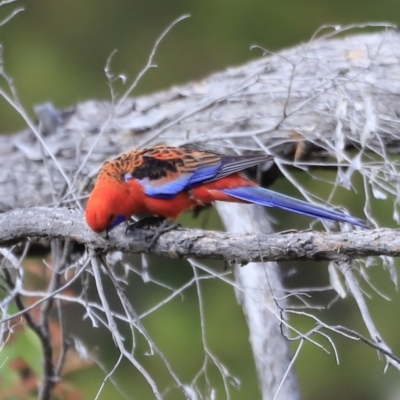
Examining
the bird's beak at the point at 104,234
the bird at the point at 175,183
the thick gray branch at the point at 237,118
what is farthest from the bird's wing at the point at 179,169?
the thick gray branch at the point at 237,118

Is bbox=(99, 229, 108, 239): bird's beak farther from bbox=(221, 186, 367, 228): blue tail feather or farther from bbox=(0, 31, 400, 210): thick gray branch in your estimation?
bbox=(0, 31, 400, 210): thick gray branch

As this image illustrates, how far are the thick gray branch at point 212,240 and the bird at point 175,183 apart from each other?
0.12 meters

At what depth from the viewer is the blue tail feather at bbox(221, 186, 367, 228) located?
1.98 metres

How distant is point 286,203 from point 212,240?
38 centimetres

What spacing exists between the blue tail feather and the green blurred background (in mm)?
2132

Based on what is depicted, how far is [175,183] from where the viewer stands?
7.70 feet

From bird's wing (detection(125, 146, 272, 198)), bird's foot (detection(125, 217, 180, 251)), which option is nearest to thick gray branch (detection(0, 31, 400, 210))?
bird's wing (detection(125, 146, 272, 198))

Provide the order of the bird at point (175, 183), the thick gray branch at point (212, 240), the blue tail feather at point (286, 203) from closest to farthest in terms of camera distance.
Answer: the thick gray branch at point (212, 240), the blue tail feather at point (286, 203), the bird at point (175, 183)

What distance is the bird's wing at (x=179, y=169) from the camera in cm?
231

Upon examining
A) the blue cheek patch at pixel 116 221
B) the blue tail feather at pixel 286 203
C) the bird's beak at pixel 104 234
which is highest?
the bird's beak at pixel 104 234

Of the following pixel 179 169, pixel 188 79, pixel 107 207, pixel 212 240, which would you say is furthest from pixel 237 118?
pixel 188 79

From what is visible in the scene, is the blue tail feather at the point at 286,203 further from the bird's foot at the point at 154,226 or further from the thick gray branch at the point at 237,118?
the thick gray branch at the point at 237,118

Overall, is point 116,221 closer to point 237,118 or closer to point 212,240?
point 212,240

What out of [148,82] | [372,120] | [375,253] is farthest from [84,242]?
[148,82]
